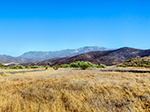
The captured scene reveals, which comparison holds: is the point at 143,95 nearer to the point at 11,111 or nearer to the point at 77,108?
the point at 77,108

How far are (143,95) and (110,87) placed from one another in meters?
1.88

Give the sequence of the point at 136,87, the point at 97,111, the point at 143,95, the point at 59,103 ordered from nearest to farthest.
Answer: the point at 97,111
the point at 59,103
the point at 143,95
the point at 136,87

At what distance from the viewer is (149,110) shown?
579 centimetres

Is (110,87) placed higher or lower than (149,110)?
higher

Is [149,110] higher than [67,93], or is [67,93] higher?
[67,93]

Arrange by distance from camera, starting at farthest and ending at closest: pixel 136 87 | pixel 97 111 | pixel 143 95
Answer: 1. pixel 136 87
2. pixel 143 95
3. pixel 97 111

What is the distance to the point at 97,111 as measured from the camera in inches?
220

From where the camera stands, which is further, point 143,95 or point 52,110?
point 143,95

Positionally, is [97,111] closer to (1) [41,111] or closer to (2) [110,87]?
(1) [41,111]

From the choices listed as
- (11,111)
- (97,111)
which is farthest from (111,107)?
(11,111)

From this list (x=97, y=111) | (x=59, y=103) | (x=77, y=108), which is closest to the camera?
(x=97, y=111)

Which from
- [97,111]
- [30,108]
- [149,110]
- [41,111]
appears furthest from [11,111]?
[149,110]

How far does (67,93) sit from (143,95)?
13.0 feet

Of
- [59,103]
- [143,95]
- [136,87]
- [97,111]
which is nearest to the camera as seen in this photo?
[97,111]
